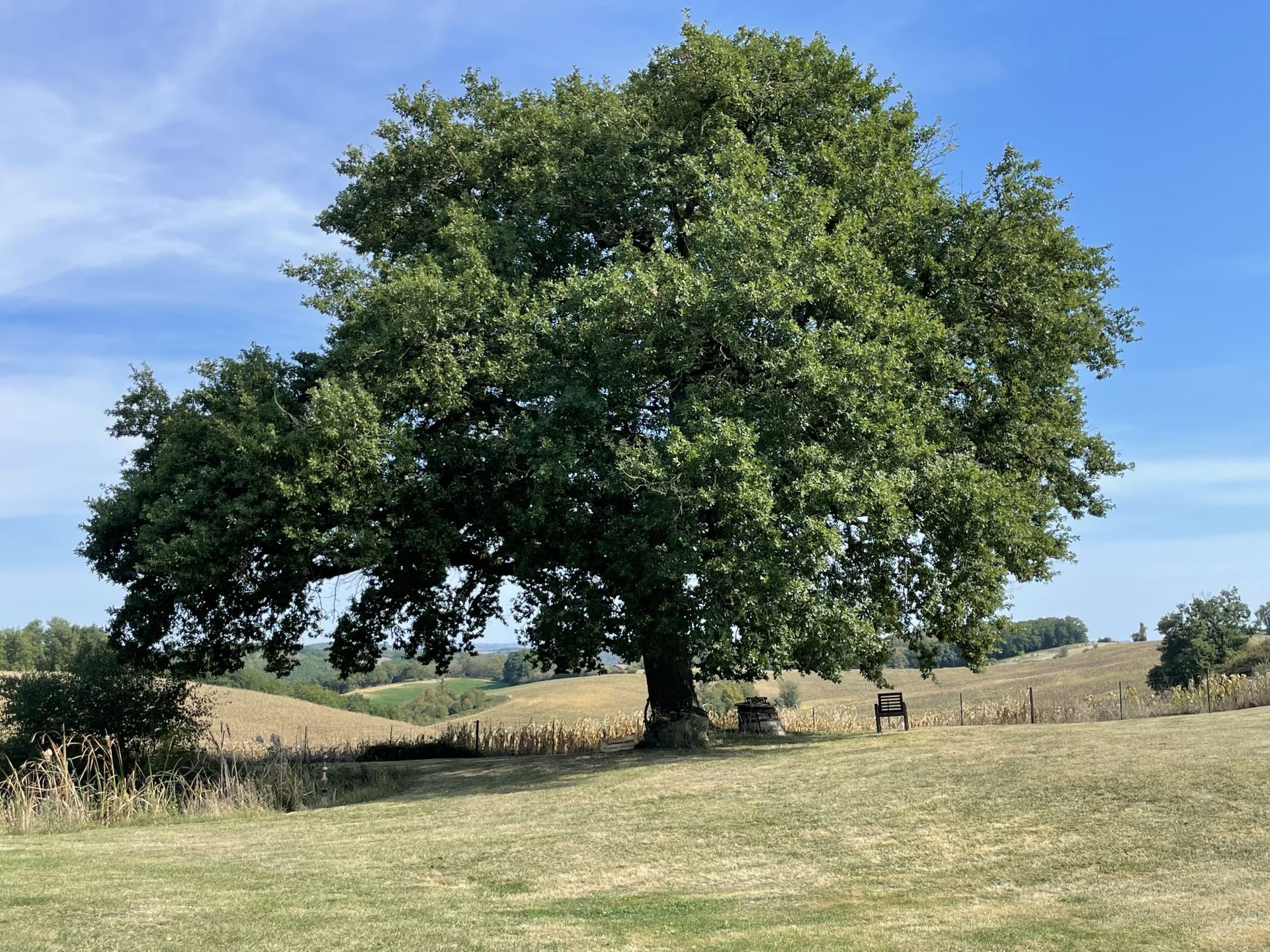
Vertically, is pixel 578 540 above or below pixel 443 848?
above

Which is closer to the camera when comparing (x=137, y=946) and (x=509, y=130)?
(x=137, y=946)

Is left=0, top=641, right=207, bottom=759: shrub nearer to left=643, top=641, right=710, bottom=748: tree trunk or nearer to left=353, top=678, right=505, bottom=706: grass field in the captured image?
left=643, top=641, right=710, bottom=748: tree trunk

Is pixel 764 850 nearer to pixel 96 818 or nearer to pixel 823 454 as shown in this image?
pixel 823 454

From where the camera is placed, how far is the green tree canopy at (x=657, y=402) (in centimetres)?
1895

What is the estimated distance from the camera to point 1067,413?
83.1ft

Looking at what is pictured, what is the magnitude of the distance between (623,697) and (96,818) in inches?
1766

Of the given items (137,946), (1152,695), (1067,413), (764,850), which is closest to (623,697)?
(1152,695)

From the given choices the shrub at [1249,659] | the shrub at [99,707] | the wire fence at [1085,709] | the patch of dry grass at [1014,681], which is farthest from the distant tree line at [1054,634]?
the shrub at [99,707]

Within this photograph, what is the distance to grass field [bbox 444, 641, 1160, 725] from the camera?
53.0 metres

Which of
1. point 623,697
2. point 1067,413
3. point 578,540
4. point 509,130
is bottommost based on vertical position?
point 623,697

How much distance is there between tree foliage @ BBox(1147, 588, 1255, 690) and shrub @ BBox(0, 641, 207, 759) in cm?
3738

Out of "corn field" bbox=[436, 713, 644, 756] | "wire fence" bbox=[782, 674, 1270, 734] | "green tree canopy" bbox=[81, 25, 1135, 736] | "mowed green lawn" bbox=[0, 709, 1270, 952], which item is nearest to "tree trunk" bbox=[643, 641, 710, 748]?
"green tree canopy" bbox=[81, 25, 1135, 736]

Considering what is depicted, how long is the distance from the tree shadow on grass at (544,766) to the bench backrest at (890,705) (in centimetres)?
181

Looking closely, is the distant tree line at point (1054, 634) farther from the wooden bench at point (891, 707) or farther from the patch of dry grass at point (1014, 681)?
the wooden bench at point (891, 707)
